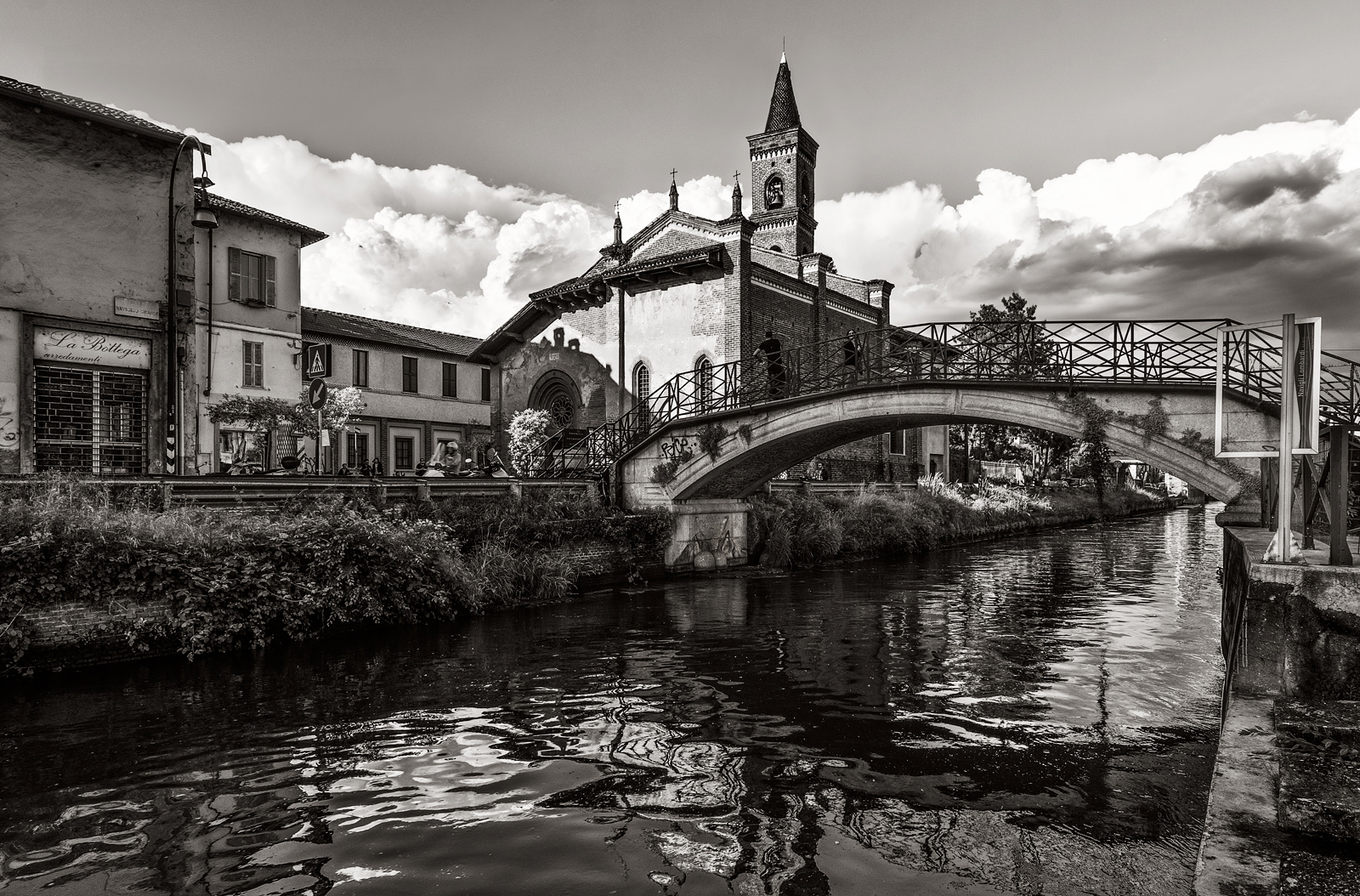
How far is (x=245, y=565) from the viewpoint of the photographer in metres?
10.3

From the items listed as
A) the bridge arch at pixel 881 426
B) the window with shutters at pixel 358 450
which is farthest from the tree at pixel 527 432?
the bridge arch at pixel 881 426

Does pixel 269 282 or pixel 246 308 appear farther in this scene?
pixel 269 282

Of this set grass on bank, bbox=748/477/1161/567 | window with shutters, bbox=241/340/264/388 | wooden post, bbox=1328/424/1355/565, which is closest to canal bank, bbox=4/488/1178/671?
grass on bank, bbox=748/477/1161/567

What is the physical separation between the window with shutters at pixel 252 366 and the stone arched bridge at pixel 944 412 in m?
7.92

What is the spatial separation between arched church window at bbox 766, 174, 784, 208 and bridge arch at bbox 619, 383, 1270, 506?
58.2 ft

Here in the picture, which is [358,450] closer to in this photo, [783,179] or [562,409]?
[562,409]

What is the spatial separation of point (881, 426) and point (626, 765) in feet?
41.5

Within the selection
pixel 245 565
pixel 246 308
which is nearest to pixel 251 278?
pixel 246 308

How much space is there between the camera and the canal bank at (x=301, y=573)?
8961mm

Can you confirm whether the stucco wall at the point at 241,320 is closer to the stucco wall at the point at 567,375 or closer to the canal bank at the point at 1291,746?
the stucco wall at the point at 567,375

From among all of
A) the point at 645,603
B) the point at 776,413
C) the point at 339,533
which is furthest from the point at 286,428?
the point at 776,413

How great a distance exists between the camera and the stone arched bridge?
12773mm

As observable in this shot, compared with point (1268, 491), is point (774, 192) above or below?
above

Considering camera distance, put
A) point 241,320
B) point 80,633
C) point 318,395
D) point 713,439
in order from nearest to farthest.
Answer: point 80,633 → point 318,395 → point 713,439 → point 241,320
